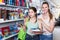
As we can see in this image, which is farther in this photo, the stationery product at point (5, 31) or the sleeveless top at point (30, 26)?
the stationery product at point (5, 31)

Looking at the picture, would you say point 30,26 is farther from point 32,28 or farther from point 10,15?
point 10,15

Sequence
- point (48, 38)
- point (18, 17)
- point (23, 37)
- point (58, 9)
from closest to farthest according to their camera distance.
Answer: point (48, 38)
point (23, 37)
point (18, 17)
point (58, 9)

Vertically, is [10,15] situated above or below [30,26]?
above

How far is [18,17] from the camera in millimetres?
3744

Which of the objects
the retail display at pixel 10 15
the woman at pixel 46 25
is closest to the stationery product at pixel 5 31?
the retail display at pixel 10 15

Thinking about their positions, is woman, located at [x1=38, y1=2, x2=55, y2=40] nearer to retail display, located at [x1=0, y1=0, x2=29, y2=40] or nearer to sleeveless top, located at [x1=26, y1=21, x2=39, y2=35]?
sleeveless top, located at [x1=26, y1=21, x2=39, y2=35]

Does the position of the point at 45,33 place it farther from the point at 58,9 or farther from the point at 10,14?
the point at 58,9

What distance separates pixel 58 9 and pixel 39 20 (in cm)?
445

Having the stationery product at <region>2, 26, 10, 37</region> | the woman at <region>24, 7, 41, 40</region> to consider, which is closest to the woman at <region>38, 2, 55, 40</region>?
the woman at <region>24, 7, 41, 40</region>

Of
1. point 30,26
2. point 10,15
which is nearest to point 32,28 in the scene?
point 30,26

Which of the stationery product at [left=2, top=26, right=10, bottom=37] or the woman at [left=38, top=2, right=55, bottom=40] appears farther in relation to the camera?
the stationery product at [left=2, top=26, right=10, bottom=37]

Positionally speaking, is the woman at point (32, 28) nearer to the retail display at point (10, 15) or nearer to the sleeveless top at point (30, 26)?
the sleeveless top at point (30, 26)

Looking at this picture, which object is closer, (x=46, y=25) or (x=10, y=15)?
(x=46, y=25)

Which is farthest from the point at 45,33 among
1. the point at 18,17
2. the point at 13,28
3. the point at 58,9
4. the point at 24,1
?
the point at 58,9
